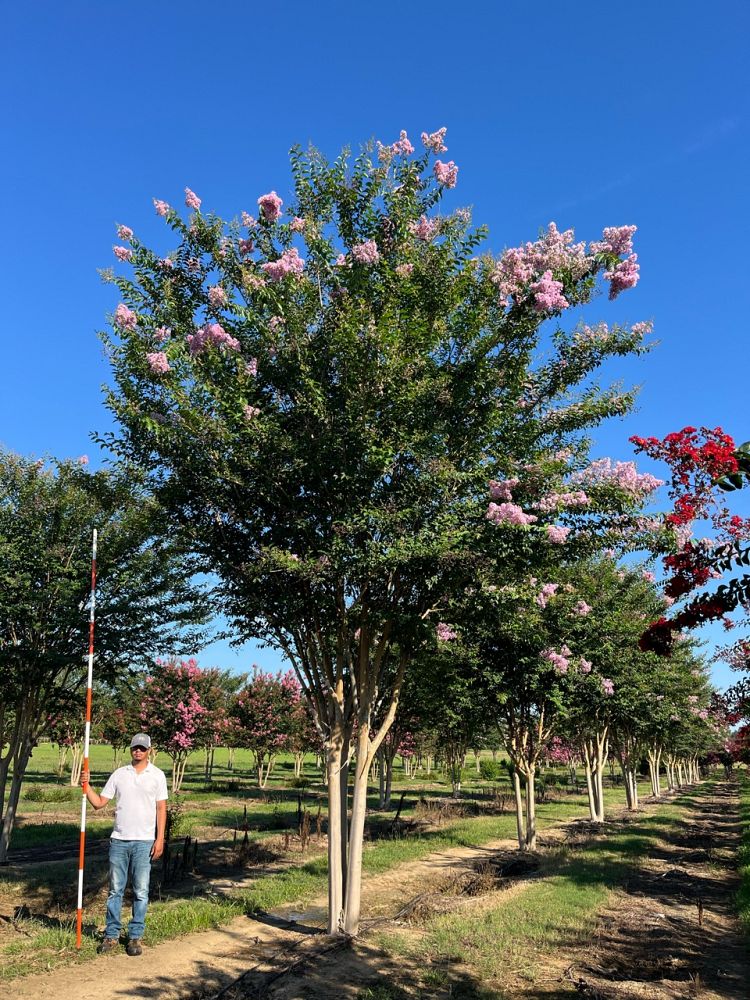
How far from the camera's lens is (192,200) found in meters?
8.96

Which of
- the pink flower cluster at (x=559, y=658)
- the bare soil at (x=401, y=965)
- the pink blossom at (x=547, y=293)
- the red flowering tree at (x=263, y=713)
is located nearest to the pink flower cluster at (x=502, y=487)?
the pink blossom at (x=547, y=293)

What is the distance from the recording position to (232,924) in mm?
9102

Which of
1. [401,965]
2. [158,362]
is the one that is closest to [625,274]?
[158,362]

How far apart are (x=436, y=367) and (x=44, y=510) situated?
864cm

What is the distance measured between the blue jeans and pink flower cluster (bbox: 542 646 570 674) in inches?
353

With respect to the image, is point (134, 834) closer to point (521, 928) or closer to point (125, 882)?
point (125, 882)

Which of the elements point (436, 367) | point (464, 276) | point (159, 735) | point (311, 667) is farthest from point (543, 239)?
point (159, 735)

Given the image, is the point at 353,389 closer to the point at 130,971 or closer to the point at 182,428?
the point at 182,428

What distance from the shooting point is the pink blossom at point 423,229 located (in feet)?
29.6

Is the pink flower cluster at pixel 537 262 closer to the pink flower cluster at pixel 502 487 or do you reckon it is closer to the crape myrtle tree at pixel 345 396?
the crape myrtle tree at pixel 345 396

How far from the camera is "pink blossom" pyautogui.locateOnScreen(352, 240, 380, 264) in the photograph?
8102 millimetres

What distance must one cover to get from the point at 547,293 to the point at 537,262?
597 millimetres

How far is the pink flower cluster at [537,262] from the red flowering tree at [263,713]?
29.4m

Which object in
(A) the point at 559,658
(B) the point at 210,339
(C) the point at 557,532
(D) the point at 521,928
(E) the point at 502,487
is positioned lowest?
(D) the point at 521,928
